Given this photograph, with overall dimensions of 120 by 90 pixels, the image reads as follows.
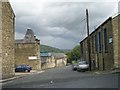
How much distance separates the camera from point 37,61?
2655 inches

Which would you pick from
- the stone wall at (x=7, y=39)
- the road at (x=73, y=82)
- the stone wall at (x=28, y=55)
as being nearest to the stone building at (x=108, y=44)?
the road at (x=73, y=82)

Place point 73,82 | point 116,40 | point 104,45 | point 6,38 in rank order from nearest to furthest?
point 73,82
point 6,38
point 116,40
point 104,45

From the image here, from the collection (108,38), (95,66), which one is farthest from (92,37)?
(108,38)

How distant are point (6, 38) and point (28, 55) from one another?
36.7 metres

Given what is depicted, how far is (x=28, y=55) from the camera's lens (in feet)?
222

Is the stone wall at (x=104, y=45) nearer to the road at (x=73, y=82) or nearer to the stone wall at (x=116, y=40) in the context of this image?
the stone wall at (x=116, y=40)

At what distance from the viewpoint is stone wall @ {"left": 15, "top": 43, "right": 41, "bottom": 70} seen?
67312 millimetres

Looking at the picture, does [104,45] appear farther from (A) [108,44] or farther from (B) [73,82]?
(B) [73,82]

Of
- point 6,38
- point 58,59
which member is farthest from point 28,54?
point 58,59

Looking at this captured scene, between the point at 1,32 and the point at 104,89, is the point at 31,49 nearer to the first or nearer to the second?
the point at 1,32

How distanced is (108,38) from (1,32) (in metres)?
13.7

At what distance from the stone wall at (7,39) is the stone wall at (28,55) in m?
32.8

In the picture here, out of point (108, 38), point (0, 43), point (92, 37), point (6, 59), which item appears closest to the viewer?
point (0, 43)

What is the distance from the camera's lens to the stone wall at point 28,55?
67.3 metres
